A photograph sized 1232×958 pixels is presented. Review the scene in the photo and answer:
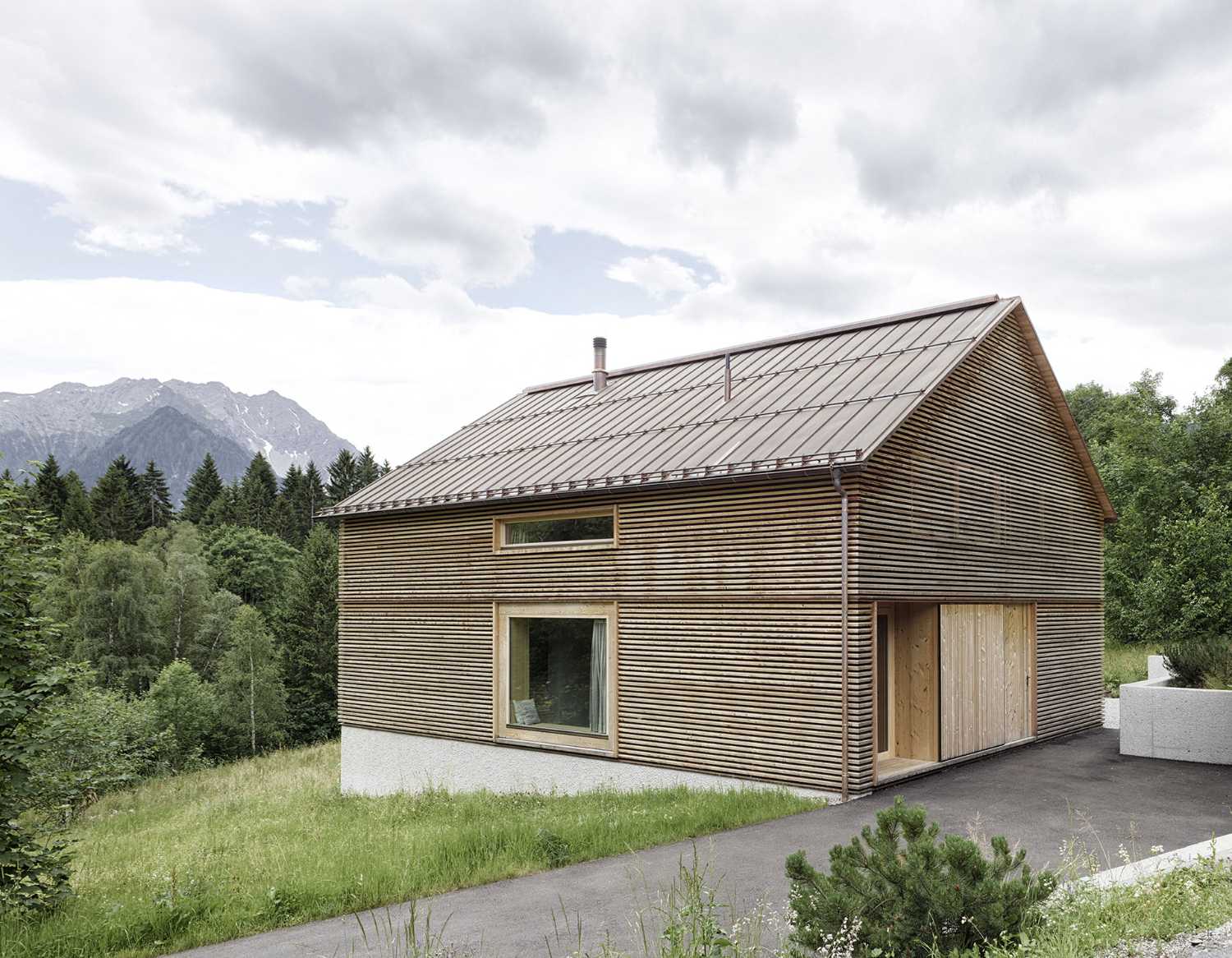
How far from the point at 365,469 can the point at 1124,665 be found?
2211 inches

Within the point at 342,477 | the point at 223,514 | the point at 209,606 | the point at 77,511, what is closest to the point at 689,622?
the point at 209,606

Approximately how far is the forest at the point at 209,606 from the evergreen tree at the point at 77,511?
0.10m

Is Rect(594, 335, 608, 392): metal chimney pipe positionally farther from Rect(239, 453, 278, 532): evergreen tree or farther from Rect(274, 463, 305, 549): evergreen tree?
Rect(274, 463, 305, 549): evergreen tree

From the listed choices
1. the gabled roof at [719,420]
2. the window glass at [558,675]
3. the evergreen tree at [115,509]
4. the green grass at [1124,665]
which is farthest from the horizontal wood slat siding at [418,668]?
the evergreen tree at [115,509]

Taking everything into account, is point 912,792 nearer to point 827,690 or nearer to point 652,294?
point 827,690

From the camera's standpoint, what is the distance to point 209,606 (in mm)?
46031

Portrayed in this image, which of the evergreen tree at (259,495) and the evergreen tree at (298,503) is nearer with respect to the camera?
the evergreen tree at (259,495)

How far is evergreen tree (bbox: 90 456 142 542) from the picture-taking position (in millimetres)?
54719

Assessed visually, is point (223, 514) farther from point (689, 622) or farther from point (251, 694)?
point (689, 622)

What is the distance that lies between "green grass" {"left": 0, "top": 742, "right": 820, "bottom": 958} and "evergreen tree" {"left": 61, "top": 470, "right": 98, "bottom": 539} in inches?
1678

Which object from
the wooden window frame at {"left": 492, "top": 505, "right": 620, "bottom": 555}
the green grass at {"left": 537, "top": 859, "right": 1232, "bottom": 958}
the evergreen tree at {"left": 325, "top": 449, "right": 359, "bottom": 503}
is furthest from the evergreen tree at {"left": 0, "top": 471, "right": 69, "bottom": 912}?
the evergreen tree at {"left": 325, "top": 449, "right": 359, "bottom": 503}

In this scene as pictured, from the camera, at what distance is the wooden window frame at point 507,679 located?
41.2ft

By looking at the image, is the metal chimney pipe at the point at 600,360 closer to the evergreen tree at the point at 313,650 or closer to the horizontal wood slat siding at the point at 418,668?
the horizontal wood slat siding at the point at 418,668

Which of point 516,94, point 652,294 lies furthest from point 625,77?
point 652,294
